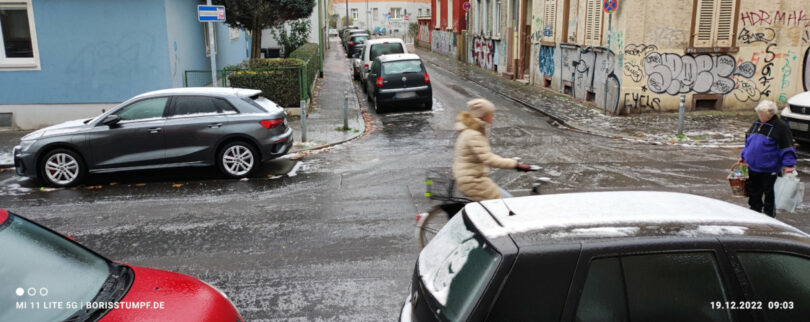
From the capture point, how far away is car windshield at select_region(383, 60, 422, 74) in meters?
17.9

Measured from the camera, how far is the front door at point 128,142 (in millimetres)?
9992

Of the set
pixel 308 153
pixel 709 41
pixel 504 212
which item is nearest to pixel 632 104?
pixel 709 41

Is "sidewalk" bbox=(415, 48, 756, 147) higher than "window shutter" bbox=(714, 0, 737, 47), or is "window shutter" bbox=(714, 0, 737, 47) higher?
"window shutter" bbox=(714, 0, 737, 47)

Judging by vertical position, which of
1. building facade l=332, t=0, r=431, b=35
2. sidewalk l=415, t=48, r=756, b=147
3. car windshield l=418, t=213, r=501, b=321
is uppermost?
building facade l=332, t=0, r=431, b=35

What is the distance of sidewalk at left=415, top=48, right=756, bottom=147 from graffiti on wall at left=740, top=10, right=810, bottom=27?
7.96ft

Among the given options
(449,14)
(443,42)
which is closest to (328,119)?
(449,14)

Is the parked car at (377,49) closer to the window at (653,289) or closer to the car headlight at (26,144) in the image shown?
the car headlight at (26,144)

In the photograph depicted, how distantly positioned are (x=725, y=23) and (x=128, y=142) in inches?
587

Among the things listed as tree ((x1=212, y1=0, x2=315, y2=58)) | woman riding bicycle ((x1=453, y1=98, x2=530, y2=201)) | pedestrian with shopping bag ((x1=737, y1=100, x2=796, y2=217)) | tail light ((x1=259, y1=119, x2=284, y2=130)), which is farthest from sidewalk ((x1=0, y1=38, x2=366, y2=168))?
pedestrian with shopping bag ((x1=737, y1=100, x2=796, y2=217))

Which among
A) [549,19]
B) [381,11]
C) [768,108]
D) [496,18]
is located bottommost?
[768,108]

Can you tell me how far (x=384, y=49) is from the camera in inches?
954

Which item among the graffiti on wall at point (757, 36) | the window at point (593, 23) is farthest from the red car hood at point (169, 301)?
the graffiti on wall at point (757, 36)

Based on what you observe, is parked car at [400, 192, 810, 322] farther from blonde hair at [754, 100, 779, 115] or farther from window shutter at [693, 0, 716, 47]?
window shutter at [693, 0, 716, 47]

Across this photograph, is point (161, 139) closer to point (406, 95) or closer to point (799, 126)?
point (406, 95)
